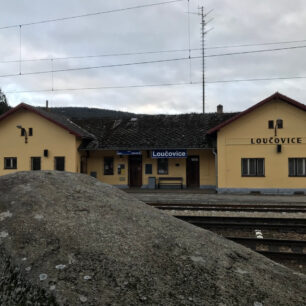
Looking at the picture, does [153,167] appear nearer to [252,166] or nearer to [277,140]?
[252,166]

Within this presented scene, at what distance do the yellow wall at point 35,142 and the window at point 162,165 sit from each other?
606 centimetres

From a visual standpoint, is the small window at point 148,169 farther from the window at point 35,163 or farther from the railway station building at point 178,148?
the window at point 35,163

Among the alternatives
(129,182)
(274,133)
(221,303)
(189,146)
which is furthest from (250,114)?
(221,303)

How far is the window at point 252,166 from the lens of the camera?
738 inches

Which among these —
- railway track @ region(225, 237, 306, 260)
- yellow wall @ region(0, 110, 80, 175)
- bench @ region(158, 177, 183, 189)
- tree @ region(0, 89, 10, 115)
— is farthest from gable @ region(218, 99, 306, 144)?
tree @ region(0, 89, 10, 115)

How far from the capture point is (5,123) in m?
23.0

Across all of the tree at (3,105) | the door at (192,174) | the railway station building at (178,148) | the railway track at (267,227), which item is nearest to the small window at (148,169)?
the railway station building at (178,148)

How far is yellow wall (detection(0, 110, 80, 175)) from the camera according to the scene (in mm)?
21734

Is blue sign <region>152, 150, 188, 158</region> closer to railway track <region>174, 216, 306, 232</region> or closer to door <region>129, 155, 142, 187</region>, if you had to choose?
door <region>129, 155, 142, 187</region>

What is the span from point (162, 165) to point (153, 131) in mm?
2917

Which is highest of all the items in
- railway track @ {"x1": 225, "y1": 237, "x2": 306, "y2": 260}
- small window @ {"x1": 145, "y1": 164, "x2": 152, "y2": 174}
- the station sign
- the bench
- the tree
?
the tree

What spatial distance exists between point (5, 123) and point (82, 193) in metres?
22.3

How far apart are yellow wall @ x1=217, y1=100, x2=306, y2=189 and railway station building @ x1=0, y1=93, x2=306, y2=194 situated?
56 millimetres

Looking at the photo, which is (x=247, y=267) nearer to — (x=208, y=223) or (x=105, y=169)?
(x=208, y=223)
